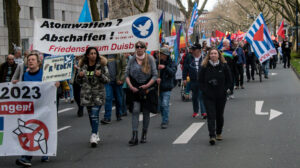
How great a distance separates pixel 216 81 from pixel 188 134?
4.71ft

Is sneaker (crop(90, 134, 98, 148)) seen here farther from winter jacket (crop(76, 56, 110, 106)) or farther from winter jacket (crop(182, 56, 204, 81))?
winter jacket (crop(182, 56, 204, 81))

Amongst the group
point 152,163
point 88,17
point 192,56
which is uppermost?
point 88,17

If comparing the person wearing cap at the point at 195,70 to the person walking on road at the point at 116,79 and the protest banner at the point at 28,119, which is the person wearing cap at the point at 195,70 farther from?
the protest banner at the point at 28,119

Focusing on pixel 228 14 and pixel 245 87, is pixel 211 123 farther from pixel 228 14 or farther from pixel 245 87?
pixel 228 14

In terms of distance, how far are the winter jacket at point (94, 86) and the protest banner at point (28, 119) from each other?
3.48 feet

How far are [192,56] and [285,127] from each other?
2955 mm

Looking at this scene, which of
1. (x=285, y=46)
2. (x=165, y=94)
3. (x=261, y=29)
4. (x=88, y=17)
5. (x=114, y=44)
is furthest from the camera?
(x=285, y=46)

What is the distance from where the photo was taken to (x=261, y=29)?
18625mm

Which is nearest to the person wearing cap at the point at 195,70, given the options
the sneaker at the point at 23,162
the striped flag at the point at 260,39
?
the sneaker at the point at 23,162

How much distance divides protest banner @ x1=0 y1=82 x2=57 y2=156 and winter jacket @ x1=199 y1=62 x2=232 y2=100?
8.20 ft

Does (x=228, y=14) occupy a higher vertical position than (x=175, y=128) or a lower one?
higher

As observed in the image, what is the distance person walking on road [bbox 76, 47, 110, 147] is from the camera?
9.04 m

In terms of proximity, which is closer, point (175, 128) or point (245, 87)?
point (175, 128)

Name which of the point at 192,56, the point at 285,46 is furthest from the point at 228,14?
the point at 192,56
